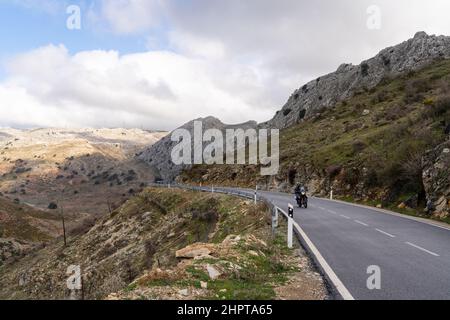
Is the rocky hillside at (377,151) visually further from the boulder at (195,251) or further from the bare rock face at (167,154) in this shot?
the bare rock face at (167,154)

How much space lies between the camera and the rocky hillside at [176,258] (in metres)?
7.51

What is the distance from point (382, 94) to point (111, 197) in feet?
273

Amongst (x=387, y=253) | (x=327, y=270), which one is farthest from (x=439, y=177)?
(x=327, y=270)

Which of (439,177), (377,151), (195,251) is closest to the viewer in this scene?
(195,251)

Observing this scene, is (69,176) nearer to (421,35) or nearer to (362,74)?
(362,74)

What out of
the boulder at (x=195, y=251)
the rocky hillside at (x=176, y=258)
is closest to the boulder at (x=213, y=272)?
the rocky hillside at (x=176, y=258)

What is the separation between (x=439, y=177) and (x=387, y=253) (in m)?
10.9

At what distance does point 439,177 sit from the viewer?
765 inches

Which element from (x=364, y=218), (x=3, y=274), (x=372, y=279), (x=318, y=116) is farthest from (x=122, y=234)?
(x=318, y=116)

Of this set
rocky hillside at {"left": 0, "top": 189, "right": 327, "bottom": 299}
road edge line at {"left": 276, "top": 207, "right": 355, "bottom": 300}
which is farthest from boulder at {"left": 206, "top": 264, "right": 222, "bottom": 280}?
road edge line at {"left": 276, "top": 207, "right": 355, "bottom": 300}

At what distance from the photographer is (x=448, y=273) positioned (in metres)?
8.51

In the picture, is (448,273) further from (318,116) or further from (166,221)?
(318,116)

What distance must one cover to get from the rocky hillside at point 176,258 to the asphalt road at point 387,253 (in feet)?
2.89

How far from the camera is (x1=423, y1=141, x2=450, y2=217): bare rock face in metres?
18.6
